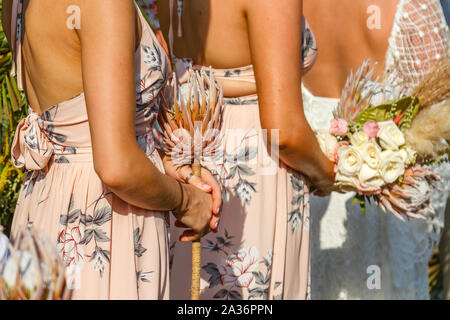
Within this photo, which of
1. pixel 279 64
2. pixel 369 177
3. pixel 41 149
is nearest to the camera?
pixel 41 149

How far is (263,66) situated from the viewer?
206 centimetres

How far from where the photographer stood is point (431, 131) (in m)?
2.35

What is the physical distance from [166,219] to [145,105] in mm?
351

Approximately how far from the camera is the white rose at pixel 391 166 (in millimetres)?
2350

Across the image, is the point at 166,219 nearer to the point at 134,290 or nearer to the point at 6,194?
the point at 134,290

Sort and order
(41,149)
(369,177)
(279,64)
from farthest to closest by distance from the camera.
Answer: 1. (369,177)
2. (279,64)
3. (41,149)

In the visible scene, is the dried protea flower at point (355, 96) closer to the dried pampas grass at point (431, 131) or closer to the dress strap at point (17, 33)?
the dried pampas grass at point (431, 131)

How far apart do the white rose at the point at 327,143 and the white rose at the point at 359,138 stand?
63 millimetres

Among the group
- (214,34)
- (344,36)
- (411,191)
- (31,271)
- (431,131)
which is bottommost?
(31,271)

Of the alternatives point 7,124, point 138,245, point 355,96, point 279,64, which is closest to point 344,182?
point 355,96

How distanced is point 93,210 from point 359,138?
3.53ft

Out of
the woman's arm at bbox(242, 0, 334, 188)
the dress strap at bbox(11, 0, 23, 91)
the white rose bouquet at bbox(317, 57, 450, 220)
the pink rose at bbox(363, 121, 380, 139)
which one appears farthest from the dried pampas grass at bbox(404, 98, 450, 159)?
the dress strap at bbox(11, 0, 23, 91)

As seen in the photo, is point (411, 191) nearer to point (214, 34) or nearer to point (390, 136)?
point (390, 136)
